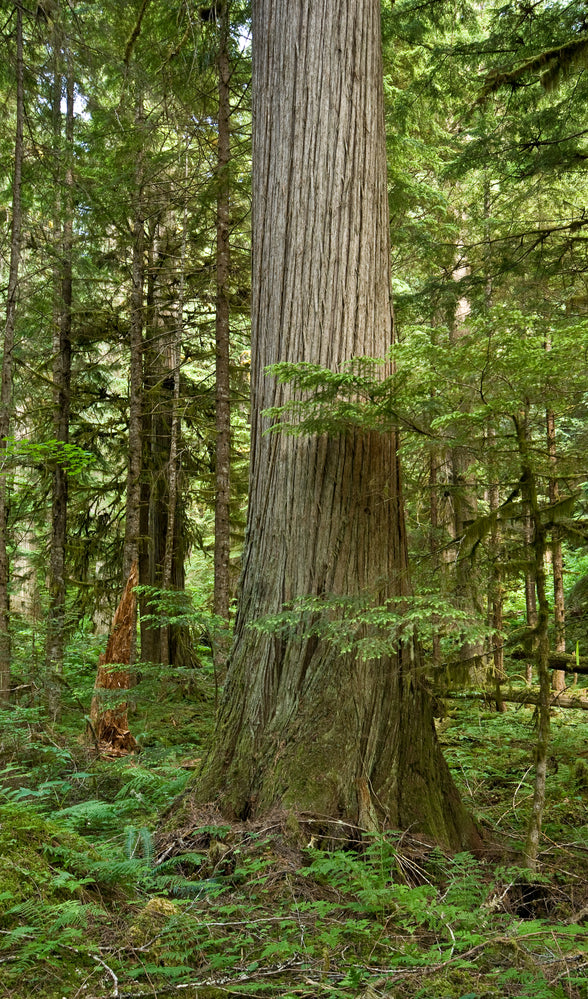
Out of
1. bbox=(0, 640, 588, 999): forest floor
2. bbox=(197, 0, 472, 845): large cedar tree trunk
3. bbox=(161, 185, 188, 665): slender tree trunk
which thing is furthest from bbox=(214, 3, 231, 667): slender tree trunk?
bbox=(0, 640, 588, 999): forest floor

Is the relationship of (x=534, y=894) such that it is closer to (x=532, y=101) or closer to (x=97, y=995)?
(x=97, y=995)

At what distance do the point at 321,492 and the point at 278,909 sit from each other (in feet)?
6.68

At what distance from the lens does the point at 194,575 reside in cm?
1806

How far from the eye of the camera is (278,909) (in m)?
2.71

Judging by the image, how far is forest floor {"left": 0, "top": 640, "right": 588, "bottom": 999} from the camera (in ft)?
6.95

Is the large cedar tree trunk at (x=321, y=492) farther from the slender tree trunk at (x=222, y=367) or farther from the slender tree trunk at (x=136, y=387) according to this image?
the slender tree trunk at (x=136, y=387)

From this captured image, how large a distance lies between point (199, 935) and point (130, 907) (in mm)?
463

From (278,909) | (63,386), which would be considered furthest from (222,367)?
(278,909)

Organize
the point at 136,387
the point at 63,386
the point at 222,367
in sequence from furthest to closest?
1. the point at 63,386
2. the point at 136,387
3. the point at 222,367

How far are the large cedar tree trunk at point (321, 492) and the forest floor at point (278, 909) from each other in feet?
0.90

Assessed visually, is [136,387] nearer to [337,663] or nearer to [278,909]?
[337,663]

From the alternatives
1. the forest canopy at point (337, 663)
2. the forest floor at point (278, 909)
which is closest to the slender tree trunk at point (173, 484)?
the forest canopy at point (337, 663)

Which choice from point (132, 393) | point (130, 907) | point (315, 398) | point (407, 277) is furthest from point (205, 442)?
point (130, 907)

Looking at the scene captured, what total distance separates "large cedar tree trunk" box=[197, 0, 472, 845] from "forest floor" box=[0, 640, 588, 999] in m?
0.27
